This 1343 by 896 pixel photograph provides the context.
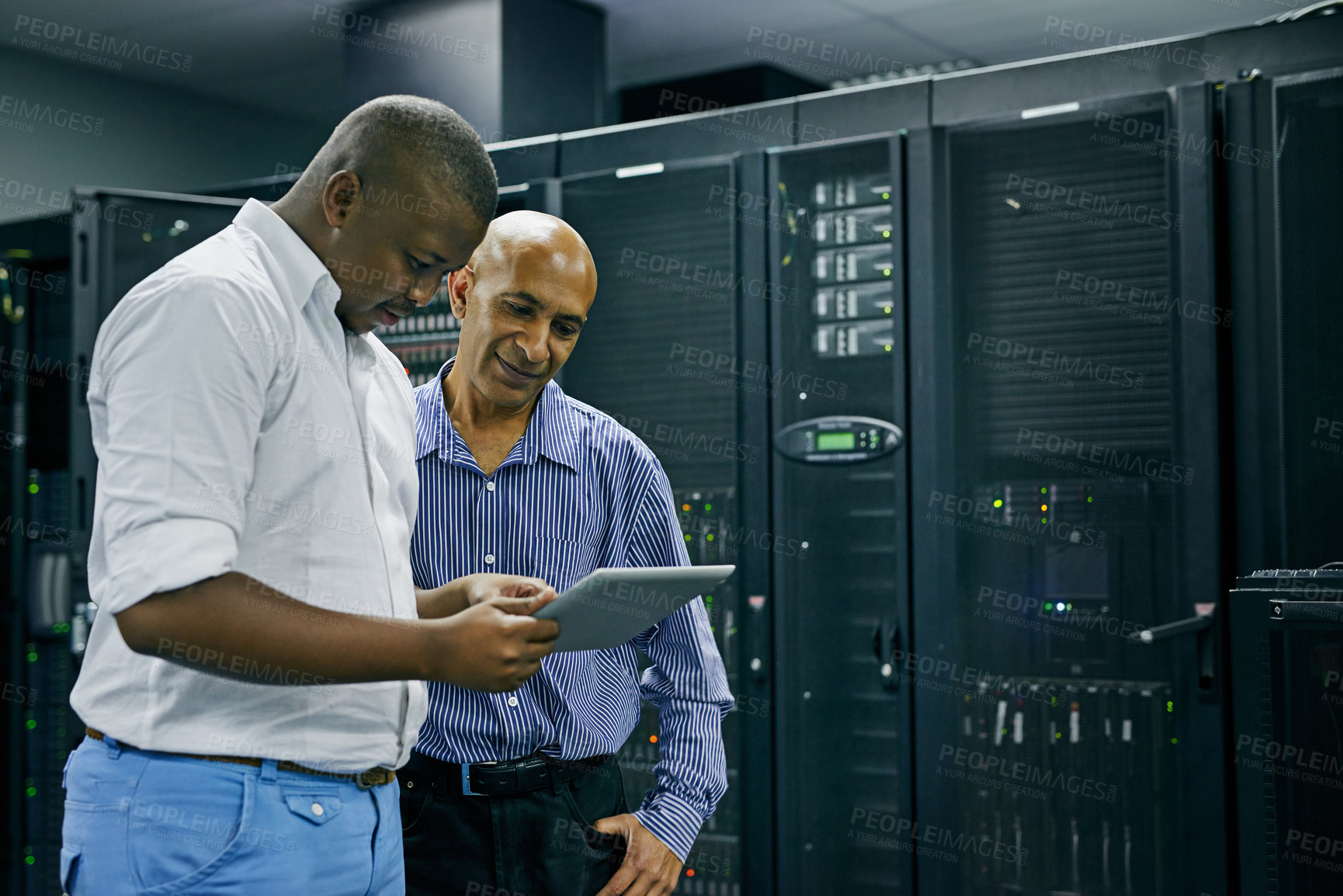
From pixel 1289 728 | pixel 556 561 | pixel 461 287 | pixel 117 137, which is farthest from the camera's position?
pixel 117 137

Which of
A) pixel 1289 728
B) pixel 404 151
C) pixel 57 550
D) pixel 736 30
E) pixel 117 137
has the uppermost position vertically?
pixel 736 30

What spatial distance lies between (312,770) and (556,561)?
62 cm

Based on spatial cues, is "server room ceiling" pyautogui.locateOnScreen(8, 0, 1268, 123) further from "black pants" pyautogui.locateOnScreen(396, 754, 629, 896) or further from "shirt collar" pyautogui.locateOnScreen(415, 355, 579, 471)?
"black pants" pyautogui.locateOnScreen(396, 754, 629, 896)

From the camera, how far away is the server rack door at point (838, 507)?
319 cm

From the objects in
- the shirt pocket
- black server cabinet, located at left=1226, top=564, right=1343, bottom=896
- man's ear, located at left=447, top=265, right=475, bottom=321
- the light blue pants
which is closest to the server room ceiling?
black server cabinet, located at left=1226, top=564, right=1343, bottom=896

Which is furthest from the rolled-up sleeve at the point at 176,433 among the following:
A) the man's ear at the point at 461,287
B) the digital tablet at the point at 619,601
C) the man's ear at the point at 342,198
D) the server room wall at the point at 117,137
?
the server room wall at the point at 117,137

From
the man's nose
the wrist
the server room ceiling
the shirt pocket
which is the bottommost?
the wrist

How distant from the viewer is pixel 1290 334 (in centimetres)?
276

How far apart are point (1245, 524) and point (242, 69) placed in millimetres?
4473

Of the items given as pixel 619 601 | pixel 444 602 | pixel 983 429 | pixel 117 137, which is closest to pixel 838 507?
pixel 983 429

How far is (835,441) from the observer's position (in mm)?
3238

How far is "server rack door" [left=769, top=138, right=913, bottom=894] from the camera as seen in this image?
3.19m

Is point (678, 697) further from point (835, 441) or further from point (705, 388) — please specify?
point (705, 388)

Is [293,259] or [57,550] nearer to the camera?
[293,259]
